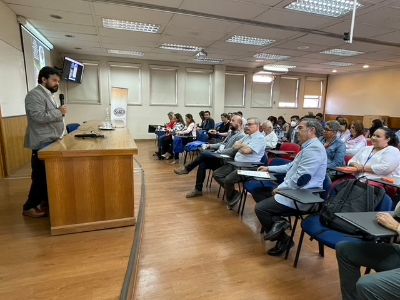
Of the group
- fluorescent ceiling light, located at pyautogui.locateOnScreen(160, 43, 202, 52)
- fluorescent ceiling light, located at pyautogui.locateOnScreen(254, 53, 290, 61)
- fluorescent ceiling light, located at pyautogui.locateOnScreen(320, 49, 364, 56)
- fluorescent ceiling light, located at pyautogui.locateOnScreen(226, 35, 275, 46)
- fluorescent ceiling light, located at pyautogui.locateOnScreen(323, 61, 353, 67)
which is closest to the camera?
fluorescent ceiling light, located at pyautogui.locateOnScreen(226, 35, 275, 46)

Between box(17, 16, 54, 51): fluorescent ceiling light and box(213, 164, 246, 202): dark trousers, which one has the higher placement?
box(17, 16, 54, 51): fluorescent ceiling light

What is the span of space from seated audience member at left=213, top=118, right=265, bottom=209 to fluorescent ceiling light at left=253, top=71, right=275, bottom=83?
794 centimetres

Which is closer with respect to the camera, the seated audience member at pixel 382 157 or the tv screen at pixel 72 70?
the seated audience member at pixel 382 157

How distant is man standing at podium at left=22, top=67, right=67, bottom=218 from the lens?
2443 mm

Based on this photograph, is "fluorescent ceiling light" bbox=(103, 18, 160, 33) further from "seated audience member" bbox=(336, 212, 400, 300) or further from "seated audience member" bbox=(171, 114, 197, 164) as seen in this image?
"seated audience member" bbox=(336, 212, 400, 300)

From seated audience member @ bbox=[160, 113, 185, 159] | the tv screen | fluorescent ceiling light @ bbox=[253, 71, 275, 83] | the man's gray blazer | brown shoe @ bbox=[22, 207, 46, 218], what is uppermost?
fluorescent ceiling light @ bbox=[253, 71, 275, 83]

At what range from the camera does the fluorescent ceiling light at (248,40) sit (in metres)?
5.85

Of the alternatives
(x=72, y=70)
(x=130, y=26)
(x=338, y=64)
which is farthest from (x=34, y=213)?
(x=338, y=64)

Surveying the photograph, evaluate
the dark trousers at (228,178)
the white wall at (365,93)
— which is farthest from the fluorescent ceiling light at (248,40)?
the white wall at (365,93)

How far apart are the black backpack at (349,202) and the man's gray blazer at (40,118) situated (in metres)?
2.66

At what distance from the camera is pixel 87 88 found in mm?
8672

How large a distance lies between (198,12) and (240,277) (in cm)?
410

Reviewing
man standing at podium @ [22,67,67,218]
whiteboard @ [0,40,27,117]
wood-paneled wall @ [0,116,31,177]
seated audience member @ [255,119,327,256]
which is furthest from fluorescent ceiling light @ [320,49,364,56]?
wood-paneled wall @ [0,116,31,177]

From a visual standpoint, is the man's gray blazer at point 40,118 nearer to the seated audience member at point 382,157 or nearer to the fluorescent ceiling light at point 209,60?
→ the seated audience member at point 382,157
